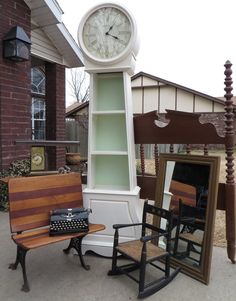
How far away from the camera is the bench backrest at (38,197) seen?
98.3 inches

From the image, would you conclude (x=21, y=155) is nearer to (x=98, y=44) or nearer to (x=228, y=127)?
(x=98, y=44)

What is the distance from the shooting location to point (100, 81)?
3184 millimetres

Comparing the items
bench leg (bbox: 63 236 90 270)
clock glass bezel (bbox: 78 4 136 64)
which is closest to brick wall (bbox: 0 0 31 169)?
clock glass bezel (bbox: 78 4 136 64)

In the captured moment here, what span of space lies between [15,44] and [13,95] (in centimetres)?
80

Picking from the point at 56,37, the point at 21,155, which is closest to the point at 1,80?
the point at 21,155

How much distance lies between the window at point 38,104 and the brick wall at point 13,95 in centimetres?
129

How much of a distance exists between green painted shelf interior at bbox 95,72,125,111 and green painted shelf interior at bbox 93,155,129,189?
1.82ft

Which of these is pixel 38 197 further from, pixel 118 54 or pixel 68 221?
pixel 118 54

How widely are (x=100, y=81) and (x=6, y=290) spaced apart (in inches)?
86.1

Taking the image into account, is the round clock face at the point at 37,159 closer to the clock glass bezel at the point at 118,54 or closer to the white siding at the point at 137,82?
the clock glass bezel at the point at 118,54

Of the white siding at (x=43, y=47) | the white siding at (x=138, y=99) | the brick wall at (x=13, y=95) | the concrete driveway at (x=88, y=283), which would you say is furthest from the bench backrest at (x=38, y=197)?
the white siding at (x=138, y=99)

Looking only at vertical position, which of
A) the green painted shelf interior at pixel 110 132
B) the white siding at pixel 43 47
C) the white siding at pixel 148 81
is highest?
the white siding at pixel 148 81

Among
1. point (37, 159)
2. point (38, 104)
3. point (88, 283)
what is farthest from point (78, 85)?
point (88, 283)

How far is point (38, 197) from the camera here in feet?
8.69
